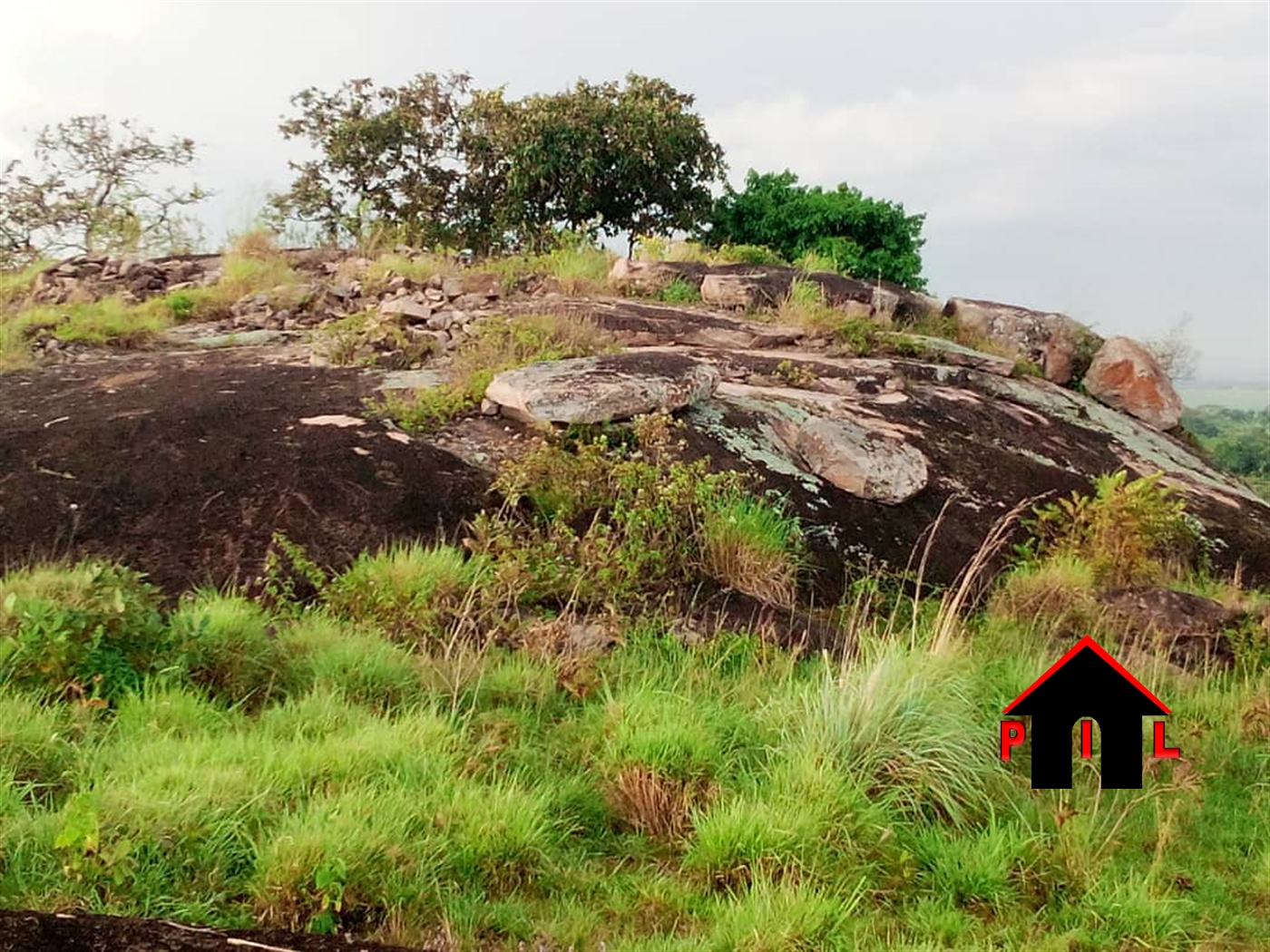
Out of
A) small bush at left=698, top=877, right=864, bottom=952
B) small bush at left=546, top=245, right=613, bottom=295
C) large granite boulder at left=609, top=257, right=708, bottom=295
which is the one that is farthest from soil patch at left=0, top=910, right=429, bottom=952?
large granite boulder at left=609, top=257, right=708, bottom=295

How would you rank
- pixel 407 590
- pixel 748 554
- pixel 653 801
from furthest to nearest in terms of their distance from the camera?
pixel 748 554 → pixel 407 590 → pixel 653 801

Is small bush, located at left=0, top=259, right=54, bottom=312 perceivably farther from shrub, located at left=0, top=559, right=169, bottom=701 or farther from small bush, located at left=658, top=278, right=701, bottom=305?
shrub, located at left=0, top=559, right=169, bottom=701

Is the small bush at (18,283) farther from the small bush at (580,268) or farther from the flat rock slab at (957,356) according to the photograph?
the flat rock slab at (957,356)

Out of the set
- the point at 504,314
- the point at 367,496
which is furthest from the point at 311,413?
the point at 504,314

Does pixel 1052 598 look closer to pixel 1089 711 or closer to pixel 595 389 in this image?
pixel 1089 711

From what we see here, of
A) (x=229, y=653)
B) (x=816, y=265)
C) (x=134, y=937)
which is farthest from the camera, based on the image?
(x=816, y=265)

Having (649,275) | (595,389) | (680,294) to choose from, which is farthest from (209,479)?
(649,275)

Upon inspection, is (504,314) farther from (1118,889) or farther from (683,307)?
(1118,889)

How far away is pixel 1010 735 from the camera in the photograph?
378 centimetres

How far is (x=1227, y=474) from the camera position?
8883mm

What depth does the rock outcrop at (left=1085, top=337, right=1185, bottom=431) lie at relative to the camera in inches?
379

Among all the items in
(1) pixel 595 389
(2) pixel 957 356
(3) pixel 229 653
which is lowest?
(3) pixel 229 653

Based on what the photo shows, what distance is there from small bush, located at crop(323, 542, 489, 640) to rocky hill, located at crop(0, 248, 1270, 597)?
378 millimetres

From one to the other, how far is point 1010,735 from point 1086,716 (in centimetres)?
38
